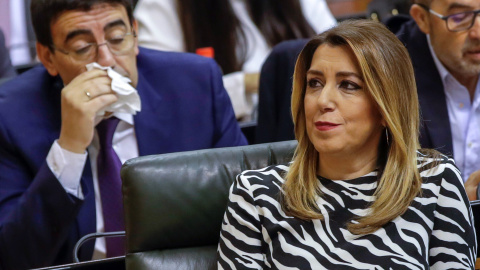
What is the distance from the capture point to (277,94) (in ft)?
9.64

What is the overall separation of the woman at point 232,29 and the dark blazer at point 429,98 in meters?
0.99

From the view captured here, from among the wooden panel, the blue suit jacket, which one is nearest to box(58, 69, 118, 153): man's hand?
the blue suit jacket

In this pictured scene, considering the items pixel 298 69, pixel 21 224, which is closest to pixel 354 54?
pixel 298 69

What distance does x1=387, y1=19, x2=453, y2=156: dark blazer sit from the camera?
8.82 feet

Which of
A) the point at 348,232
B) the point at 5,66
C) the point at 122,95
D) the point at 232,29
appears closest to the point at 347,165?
the point at 348,232

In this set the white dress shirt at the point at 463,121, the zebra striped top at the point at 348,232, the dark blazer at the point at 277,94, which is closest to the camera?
the zebra striped top at the point at 348,232

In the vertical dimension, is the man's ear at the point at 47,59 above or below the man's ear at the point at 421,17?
below

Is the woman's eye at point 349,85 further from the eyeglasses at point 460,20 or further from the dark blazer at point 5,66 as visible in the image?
the dark blazer at point 5,66

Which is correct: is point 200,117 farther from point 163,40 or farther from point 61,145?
point 163,40

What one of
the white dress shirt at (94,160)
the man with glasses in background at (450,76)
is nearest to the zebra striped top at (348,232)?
the white dress shirt at (94,160)

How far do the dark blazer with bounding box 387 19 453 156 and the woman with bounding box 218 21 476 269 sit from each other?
28.4 inches

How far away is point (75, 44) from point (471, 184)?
4.27 feet

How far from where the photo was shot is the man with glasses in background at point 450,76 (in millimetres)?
2693

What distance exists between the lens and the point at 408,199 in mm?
1881
